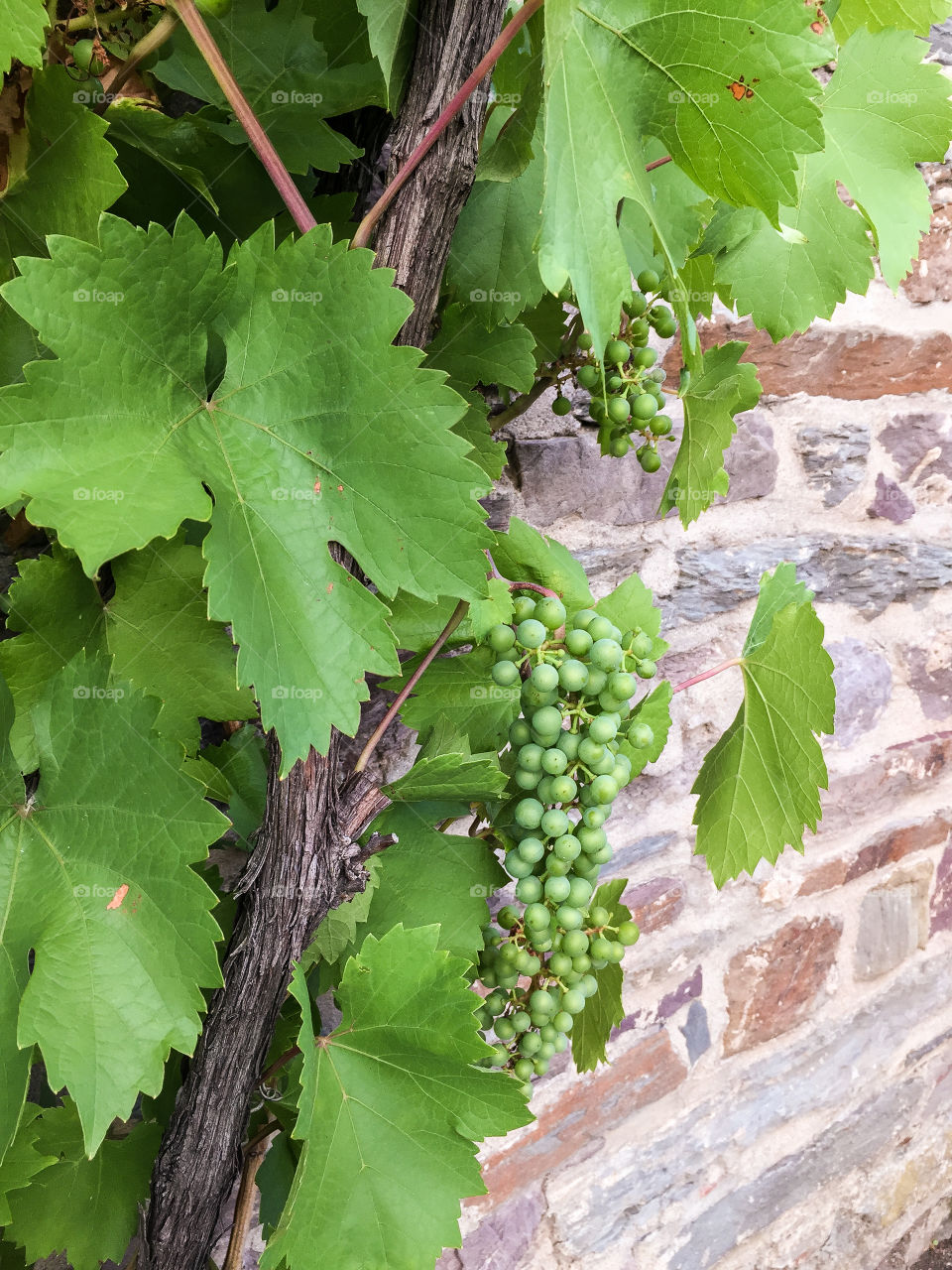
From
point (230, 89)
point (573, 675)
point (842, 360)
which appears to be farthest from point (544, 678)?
point (842, 360)

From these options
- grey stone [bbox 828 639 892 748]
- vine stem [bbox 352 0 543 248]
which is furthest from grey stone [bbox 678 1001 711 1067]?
vine stem [bbox 352 0 543 248]

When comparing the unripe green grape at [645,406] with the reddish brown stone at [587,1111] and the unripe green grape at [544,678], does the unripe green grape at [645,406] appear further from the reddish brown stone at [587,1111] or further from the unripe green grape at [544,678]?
the reddish brown stone at [587,1111]

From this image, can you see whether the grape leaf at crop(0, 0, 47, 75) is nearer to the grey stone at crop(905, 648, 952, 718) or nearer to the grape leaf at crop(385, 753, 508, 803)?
the grape leaf at crop(385, 753, 508, 803)

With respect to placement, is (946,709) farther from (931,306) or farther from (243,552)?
(243,552)

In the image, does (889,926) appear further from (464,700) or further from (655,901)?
(464,700)

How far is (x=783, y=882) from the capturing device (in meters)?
1.40

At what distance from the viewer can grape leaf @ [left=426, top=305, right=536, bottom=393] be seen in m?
0.69

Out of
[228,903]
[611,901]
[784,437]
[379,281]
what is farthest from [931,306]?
[228,903]

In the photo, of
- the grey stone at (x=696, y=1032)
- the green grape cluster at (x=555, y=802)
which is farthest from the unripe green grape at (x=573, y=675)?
the grey stone at (x=696, y=1032)

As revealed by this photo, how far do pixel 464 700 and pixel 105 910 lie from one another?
29cm

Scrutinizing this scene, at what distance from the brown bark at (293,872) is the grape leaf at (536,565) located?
17 centimetres

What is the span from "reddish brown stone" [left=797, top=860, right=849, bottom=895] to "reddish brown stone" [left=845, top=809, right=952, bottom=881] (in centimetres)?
2

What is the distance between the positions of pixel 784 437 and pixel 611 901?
26.6 inches

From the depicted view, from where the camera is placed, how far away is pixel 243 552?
485 millimetres
